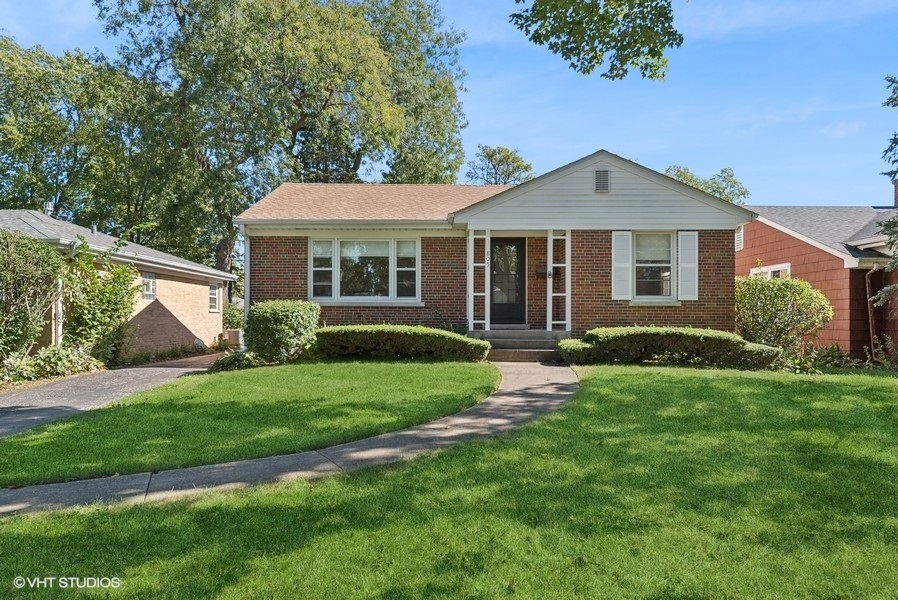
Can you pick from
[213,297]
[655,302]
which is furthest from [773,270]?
[213,297]

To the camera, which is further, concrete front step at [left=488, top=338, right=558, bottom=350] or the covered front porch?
the covered front porch

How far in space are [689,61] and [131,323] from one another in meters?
14.2

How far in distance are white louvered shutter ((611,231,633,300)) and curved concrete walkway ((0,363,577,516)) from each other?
6.44 metres

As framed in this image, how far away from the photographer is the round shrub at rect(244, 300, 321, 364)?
34.9 feet

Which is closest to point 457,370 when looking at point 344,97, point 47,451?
point 47,451

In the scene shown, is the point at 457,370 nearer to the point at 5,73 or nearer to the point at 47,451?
the point at 47,451

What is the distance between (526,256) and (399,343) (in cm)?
445

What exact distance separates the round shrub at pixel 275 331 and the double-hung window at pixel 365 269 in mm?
2283

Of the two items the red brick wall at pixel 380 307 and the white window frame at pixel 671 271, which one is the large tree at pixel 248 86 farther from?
the white window frame at pixel 671 271

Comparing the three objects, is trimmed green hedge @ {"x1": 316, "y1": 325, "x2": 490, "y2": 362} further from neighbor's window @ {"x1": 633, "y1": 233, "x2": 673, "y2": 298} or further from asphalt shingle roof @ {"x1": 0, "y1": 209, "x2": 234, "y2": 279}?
asphalt shingle roof @ {"x1": 0, "y1": 209, "x2": 234, "y2": 279}

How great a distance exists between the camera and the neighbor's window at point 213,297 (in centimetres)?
1973

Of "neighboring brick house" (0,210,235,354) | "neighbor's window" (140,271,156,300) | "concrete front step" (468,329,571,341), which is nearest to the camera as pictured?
"neighboring brick house" (0,210,235,354)

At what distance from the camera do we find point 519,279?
13555 millimetres

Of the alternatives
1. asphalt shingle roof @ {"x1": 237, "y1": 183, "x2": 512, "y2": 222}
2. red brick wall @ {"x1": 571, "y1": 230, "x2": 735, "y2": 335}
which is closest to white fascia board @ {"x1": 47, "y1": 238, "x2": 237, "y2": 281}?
asphalt shingle roof @ {"x1": 237, "y1": 183, "x2": 512, "y2": 222}
